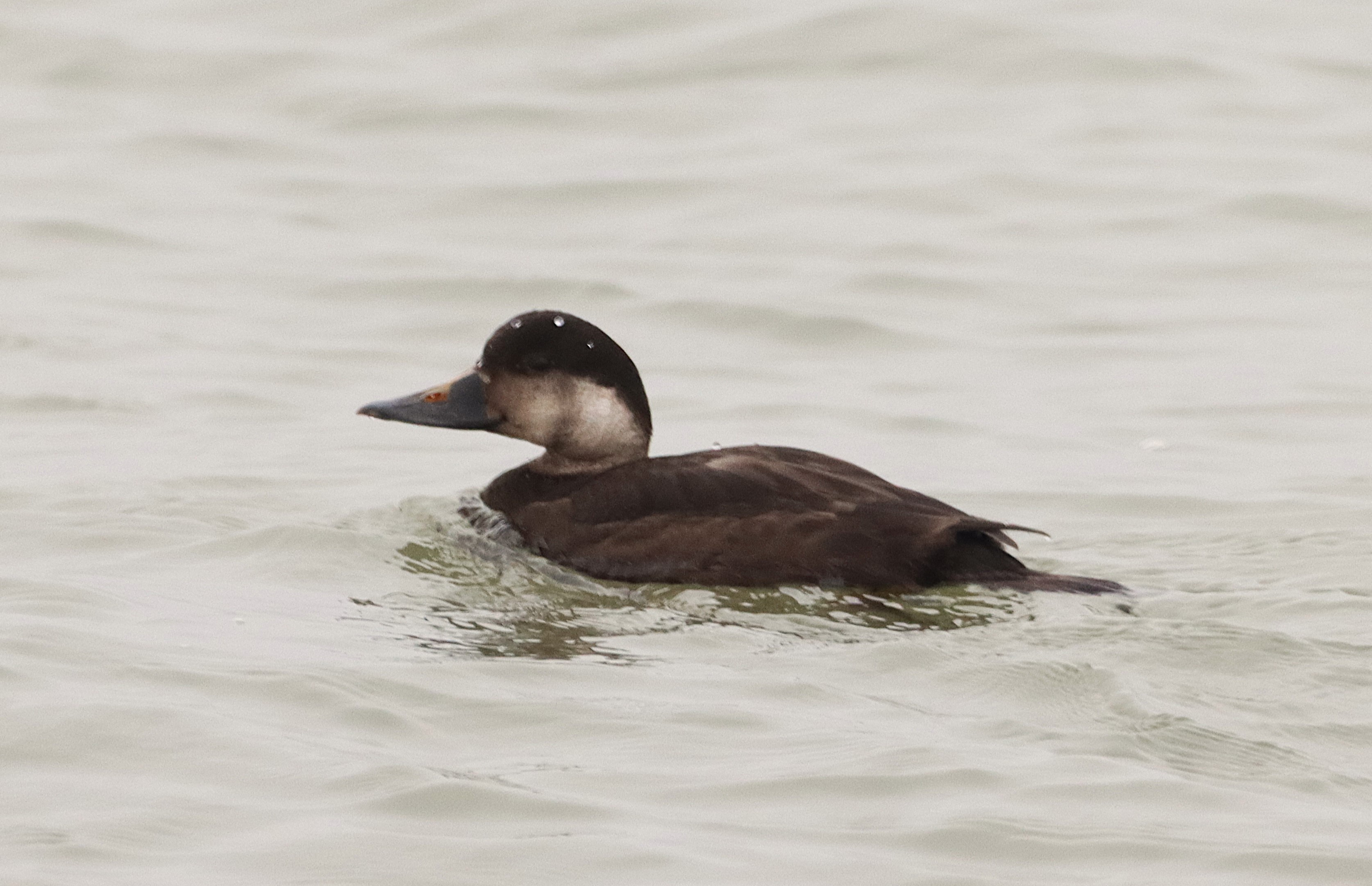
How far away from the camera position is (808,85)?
1598 centimetres

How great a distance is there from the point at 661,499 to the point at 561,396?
69cm

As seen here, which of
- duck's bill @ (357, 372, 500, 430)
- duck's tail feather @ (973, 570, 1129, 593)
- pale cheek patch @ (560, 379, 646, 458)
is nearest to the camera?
duck's tail feather @ (973, 570, 1129, 593)

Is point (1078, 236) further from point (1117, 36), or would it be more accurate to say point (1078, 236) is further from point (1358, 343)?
point (1117, 36)

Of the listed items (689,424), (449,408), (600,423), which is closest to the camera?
(600,423)

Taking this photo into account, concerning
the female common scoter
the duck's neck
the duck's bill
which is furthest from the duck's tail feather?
the duck's bill

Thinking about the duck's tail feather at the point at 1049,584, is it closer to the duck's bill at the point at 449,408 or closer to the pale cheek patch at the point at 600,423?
the pale cheek patch at the point at 600,423

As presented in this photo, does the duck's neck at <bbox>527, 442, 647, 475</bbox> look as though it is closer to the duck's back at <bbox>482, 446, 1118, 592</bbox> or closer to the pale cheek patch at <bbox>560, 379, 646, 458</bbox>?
the pale cheek patch at <bbox>560, 379, 646, 458</bbox>

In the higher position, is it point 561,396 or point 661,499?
point 561,396

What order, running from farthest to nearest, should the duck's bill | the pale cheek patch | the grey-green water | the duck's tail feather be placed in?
the duck's bill, the pale cheek patch, the duck's tail feather, the grey-green water

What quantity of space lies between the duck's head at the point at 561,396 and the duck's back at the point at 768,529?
0.29 m

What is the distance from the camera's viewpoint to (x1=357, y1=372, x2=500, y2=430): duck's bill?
25.7ft

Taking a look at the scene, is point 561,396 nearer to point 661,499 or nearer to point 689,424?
point 661,499

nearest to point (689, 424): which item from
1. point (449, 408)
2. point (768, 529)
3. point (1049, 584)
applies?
point (449, 408)

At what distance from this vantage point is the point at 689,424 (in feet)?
32.8
